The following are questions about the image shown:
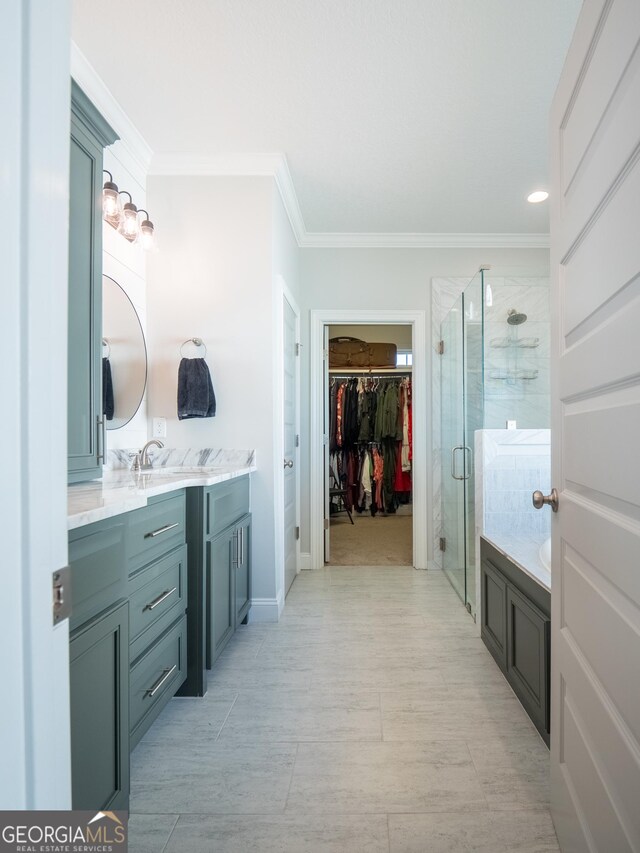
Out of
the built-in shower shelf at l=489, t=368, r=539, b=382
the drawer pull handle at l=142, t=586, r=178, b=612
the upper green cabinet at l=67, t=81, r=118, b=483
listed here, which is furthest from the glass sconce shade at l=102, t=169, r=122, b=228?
the built-in shower shelf at l=489, t=368, r=539, b=382

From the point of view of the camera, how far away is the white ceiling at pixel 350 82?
1864mm

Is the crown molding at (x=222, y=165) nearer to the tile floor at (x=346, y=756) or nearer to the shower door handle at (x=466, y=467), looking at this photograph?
the shower door handle at (x=466, y=467)

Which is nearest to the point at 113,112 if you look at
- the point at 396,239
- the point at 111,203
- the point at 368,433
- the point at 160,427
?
the point at 111,203

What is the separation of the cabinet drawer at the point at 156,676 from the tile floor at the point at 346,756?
163 millimetres

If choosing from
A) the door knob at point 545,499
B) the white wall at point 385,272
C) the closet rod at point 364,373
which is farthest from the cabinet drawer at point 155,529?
the closet rod at point 364,373

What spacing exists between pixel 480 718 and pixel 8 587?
1935mm

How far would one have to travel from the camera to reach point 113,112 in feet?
7.92

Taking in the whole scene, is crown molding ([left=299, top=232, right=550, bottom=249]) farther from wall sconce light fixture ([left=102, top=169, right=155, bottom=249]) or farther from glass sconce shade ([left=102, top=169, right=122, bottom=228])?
glass sconce shade ([left=102, top=169, right=122, bottom=228])

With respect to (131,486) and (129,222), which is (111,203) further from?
(131,486)

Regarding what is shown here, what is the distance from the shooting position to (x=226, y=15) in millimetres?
1856

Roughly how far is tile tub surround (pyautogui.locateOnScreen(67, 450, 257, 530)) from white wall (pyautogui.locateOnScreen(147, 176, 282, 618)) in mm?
101

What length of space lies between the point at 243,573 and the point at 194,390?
1045 millimetres

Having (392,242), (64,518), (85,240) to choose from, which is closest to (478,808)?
(64,518)

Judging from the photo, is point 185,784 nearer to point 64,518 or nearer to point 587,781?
point 587,781
